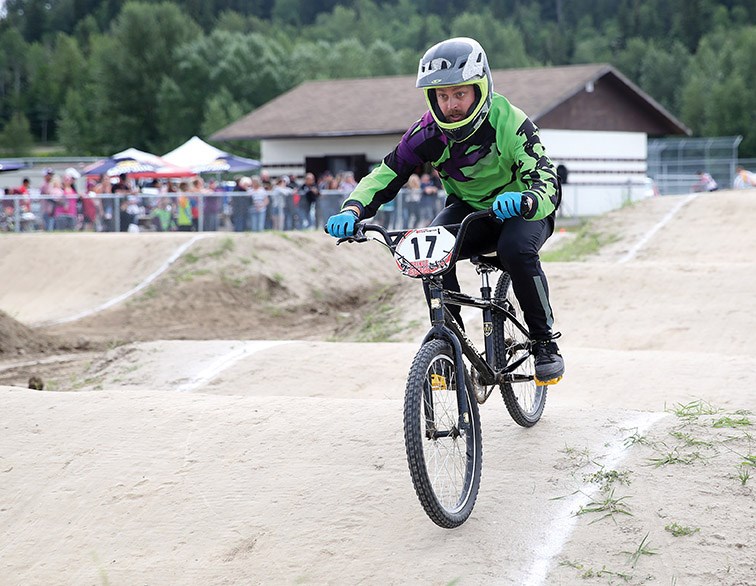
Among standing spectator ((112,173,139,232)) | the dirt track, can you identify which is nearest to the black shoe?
the dirt track

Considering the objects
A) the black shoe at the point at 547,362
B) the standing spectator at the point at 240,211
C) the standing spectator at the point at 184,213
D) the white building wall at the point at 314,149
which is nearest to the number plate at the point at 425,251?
the black shoe at the point at 547,362

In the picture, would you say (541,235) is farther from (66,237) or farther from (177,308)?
(66,237)

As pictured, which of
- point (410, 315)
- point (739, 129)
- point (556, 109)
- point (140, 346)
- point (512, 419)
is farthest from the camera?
point (739, 129)

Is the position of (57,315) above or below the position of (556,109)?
below

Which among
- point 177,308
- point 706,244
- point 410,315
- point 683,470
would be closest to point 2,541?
point 683,470

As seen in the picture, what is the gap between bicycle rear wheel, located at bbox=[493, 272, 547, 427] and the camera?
577 centimetres

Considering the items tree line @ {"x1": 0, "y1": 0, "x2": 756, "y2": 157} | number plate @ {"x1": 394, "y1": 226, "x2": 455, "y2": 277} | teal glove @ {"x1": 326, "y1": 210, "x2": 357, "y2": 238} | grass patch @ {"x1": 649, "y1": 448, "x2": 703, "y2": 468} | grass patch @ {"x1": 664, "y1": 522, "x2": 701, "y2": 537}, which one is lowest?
grass patch @ {"x1": 664, "y1": 522, "x2": 701, "y2": 537}

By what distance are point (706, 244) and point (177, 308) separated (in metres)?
8.76

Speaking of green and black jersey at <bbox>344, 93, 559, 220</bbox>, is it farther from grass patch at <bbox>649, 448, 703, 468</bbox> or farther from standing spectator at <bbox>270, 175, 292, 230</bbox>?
standing spectator at <bbox>270, 175, 292, 230</bbox>

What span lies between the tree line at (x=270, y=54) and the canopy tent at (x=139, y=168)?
3865 cm

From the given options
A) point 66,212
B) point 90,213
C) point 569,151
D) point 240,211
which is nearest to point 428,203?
point 240,211

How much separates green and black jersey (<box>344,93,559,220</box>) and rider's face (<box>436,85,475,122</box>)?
186mm

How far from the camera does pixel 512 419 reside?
20.8 ft

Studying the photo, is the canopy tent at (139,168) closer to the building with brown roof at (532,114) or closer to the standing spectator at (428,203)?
the building with brown roof at (532,114)
